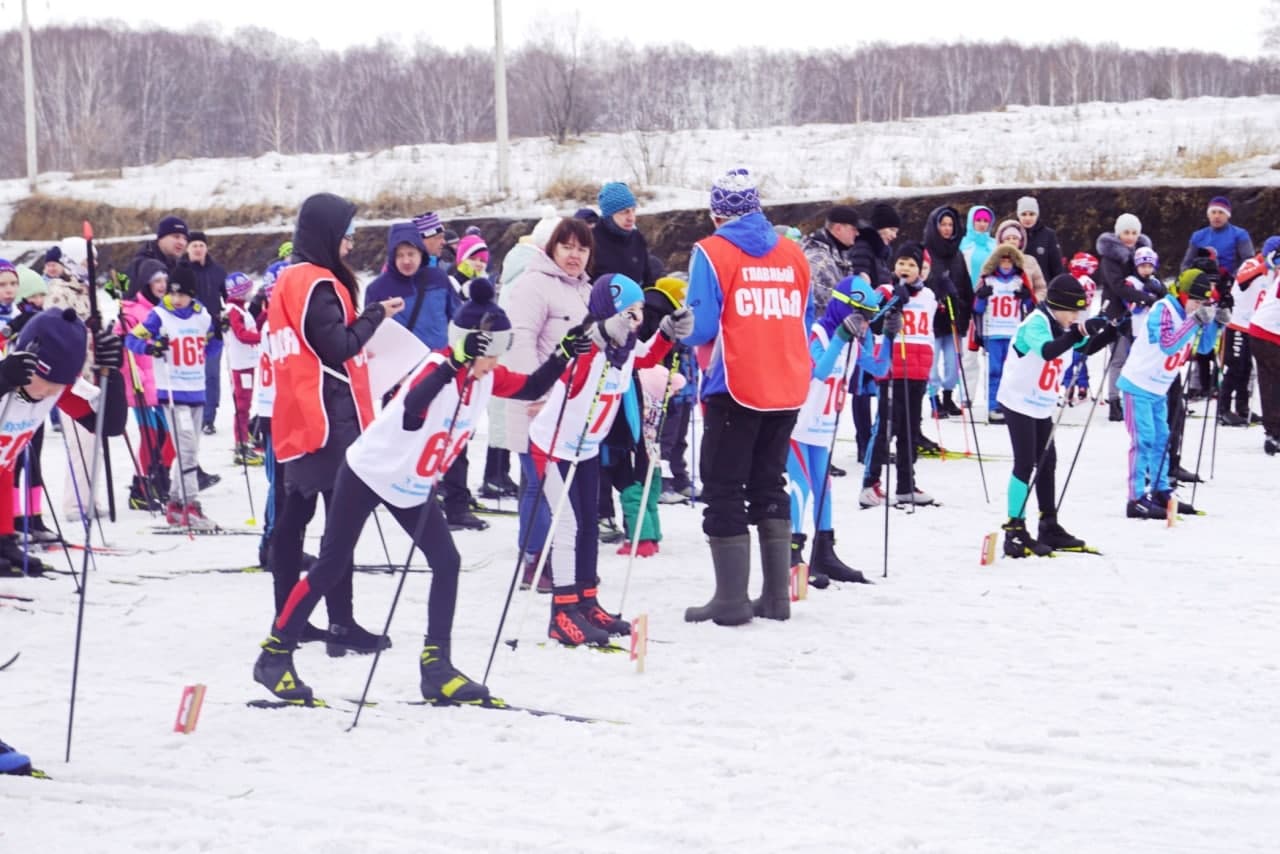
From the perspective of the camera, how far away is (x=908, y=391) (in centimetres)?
966

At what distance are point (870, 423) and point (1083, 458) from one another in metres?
1.99

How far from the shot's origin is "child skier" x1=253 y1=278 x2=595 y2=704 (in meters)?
5.01

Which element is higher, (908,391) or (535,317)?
(535,317)

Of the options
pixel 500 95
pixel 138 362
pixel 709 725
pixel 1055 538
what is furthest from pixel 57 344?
pixel 500 95

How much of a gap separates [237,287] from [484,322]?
6877 mm

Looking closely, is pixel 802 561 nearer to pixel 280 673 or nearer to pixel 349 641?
pixel 349 641

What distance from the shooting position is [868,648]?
19.8ft

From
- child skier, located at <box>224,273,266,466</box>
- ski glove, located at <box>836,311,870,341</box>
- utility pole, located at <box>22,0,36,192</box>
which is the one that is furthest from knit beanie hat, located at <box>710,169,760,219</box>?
utility pole, located at <box>22,0,36,192</box>

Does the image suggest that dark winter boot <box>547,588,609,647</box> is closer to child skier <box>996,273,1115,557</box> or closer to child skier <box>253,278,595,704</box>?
child skier <box>253,278,595,704</box>

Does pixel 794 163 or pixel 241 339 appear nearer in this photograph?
pixel 241 339

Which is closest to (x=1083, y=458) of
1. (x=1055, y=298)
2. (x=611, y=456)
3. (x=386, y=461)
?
(x=1055, y=298)

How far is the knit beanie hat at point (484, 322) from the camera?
4977mm

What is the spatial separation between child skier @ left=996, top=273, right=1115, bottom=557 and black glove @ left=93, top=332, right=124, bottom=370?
4.76 meters

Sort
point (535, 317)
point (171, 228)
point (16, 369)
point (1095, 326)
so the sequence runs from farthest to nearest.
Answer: point (171, 228)
point (1095, 326)
point (535, 317)
point (16, 369)
